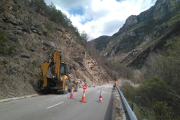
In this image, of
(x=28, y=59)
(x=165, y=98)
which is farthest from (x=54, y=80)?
(x=165, y=98)

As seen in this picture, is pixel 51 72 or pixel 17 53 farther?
pixel 17 53

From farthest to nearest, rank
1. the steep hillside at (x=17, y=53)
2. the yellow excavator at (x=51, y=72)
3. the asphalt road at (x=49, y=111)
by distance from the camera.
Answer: the yellow excavator at (x=51, y=72), the steep hillside at (x=17, y=53), the asphalt road at (x=49, y=111)

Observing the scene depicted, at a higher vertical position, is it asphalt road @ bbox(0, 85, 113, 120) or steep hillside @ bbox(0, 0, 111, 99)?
steep hillside @ bbox(0, 0, 111, 99)

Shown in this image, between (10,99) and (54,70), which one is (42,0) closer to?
(54,70)

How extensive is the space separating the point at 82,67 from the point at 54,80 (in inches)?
998

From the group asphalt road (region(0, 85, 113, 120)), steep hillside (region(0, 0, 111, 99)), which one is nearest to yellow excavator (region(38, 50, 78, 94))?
steep hillside (region(0, 0, 111, 99))

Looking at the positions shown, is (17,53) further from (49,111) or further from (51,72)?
(49,111)

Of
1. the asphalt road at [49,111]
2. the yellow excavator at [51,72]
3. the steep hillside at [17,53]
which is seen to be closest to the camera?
the asphalt road at [49,111]

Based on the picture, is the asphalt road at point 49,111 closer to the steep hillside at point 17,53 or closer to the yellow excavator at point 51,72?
the steep hillside at point 17,53

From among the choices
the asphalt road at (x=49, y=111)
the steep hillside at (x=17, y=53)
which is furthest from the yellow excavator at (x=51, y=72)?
the asphalt road at (x=49, y=111)

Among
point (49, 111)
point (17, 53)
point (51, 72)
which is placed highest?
point (17, 53)

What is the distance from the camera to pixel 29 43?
1811cm

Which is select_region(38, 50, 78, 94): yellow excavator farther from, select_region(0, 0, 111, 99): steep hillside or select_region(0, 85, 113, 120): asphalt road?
select_region(0, 85, 113, 120): asphalt road

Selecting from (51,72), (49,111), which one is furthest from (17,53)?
(49,111)
